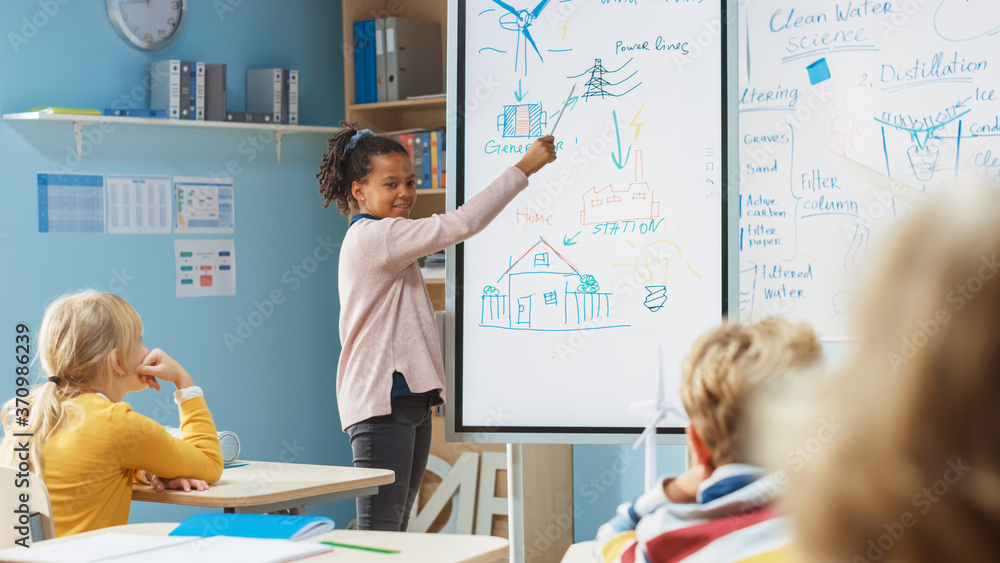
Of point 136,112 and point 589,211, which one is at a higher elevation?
point 136,112

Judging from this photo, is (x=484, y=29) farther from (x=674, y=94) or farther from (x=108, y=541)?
(x=108, y=541)

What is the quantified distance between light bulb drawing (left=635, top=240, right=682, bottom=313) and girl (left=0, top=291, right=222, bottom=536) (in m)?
1.12

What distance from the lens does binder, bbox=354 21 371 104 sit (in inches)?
155

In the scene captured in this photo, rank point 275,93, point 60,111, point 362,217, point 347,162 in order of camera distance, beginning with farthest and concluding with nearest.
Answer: point 275,93, point 60,111, point 347,162, point 362,217

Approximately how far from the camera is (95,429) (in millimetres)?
1937

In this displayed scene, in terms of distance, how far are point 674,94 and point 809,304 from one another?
83 centimetres

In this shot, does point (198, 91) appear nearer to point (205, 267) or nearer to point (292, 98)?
point (292, 98)

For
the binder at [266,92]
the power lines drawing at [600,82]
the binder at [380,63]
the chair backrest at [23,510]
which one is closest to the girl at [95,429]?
the chair backrest at [23,510]

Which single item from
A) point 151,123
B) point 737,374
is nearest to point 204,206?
point 151,123

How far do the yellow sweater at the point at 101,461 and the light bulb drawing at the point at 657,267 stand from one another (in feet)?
3.78

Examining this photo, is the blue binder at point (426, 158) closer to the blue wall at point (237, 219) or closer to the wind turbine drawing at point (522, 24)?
the blue wall at point (237, 219)

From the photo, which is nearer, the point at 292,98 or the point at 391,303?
the point at 391,303

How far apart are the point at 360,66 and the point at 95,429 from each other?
2388 mm

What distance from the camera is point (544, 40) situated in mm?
2389
